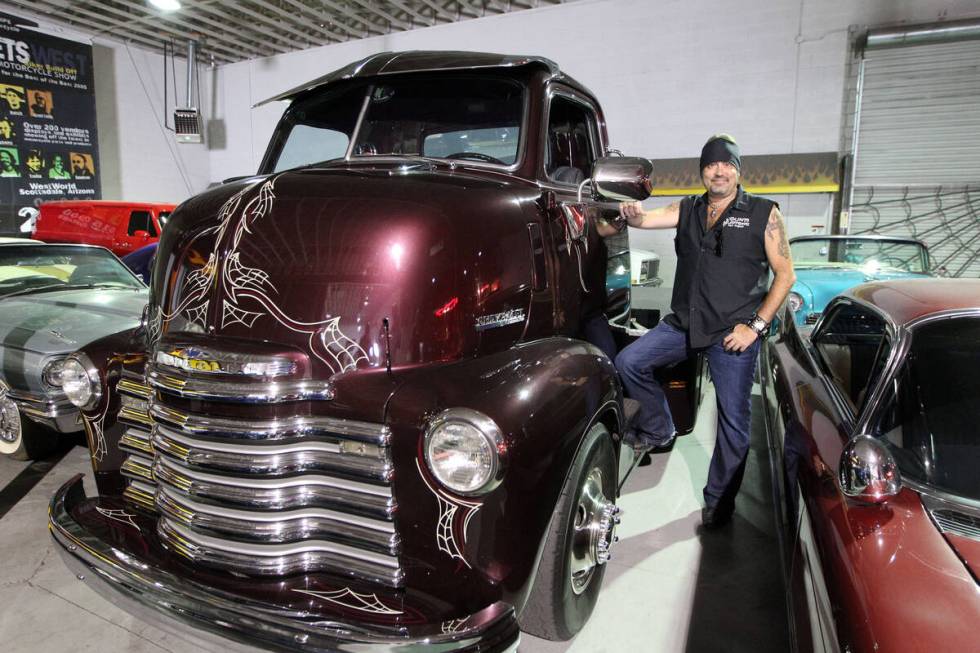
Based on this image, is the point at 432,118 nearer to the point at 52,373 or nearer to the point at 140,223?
the point at 52,373

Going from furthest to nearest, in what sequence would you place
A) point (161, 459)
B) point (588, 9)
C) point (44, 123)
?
point (44, 123) < point (588, 9) < point (161, 459)

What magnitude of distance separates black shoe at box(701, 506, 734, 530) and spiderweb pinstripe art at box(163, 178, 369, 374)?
86.4 inches

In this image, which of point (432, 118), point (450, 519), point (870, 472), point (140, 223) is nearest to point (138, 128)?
point (140, 223)

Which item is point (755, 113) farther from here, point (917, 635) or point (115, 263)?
point (917, 635)

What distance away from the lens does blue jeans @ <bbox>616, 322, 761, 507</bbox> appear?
9.18 ft

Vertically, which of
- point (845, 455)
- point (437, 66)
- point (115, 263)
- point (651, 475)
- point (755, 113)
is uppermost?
point (755, 113)

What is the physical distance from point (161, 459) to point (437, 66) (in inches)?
75.3

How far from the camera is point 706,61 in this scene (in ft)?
34.0

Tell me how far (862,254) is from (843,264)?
0.55 meters

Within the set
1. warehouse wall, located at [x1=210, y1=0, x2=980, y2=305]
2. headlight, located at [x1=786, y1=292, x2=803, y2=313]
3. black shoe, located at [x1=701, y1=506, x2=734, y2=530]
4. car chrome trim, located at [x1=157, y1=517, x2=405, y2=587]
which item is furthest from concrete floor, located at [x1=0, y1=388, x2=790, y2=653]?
warehouse wall, located at [x1=210, y1=0, x2=980, y2=305]

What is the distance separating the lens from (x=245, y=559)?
5.47ft

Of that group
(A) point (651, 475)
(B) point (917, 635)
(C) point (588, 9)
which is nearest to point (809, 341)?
(A) point (651, 475)

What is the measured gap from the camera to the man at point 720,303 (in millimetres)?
2684

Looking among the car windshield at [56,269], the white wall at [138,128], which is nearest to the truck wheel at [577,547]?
the car windshield at [56,269]
